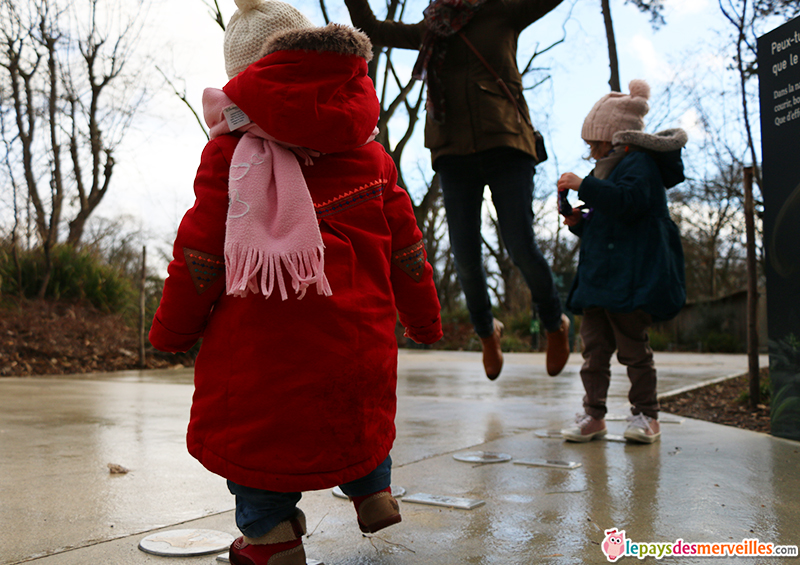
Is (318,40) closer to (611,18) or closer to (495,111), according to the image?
(495,111)

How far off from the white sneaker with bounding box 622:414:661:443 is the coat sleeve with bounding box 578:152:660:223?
939mm

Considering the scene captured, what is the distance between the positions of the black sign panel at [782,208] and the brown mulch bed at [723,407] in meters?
Result: 0.43

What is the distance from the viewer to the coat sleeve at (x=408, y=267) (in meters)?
1.63

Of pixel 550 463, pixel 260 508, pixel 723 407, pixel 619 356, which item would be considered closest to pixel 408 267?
pixel 260 508

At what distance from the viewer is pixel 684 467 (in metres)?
2.41

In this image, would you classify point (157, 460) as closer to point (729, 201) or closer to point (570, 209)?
point (570, 209)

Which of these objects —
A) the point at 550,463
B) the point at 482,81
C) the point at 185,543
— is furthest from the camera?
the point at 482,81

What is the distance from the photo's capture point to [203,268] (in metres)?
1.37

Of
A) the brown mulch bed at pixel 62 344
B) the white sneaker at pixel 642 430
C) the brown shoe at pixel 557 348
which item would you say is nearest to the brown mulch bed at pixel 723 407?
the white sneaker at pixel 642 430

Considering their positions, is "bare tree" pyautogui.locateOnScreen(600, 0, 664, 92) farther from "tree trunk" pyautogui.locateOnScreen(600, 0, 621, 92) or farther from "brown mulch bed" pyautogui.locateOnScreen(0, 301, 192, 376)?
"brown mulch bed" pyautogui.locateOnScreen(0, 301, 192, 376)

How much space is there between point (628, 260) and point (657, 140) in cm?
61

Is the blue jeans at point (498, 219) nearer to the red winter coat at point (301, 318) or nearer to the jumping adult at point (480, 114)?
the jumping adult at point (480, 114)

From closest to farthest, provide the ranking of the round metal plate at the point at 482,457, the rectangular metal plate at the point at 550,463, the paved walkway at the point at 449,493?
the paved walkway at the point at 449,493, the rectangular metal plate at the point at 550,463, the round metal plate at the point at 482,457

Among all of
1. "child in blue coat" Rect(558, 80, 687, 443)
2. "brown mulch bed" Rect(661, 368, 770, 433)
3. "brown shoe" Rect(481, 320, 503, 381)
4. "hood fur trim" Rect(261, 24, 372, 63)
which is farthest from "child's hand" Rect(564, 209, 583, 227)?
"hood fur trim" Rect(261, 24, 372, 63)
